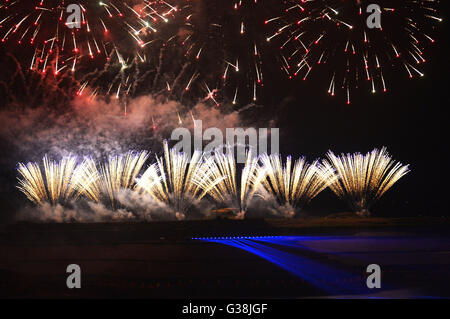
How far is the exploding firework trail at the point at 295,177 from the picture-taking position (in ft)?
75.8

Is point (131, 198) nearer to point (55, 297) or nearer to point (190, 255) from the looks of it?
point (190, 255)

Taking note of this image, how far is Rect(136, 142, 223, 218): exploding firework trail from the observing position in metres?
22.4

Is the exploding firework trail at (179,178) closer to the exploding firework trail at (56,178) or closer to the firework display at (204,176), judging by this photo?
the firework display at (204,176)

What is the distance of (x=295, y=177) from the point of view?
23125 mm

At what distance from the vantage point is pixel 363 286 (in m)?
10.6

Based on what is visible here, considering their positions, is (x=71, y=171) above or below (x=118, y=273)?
above

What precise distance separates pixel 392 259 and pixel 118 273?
977 cm

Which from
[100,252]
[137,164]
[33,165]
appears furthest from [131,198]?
[100,252]

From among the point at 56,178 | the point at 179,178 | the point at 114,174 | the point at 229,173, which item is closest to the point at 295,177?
the point at 229,173

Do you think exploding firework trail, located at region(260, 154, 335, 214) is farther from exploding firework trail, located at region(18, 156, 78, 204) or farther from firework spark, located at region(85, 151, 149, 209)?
exploding firework trail, located at region(18, 156, 78, 204)

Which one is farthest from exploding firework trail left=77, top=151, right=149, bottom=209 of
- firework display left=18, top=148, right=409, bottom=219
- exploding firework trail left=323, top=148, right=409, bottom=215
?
exploding firework trail left=323, top=148, right=409, bottom=215

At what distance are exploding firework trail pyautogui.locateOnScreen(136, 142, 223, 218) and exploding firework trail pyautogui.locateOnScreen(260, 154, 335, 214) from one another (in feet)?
10.9

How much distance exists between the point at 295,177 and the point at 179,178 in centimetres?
714

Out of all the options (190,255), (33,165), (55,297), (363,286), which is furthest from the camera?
(33,165)
